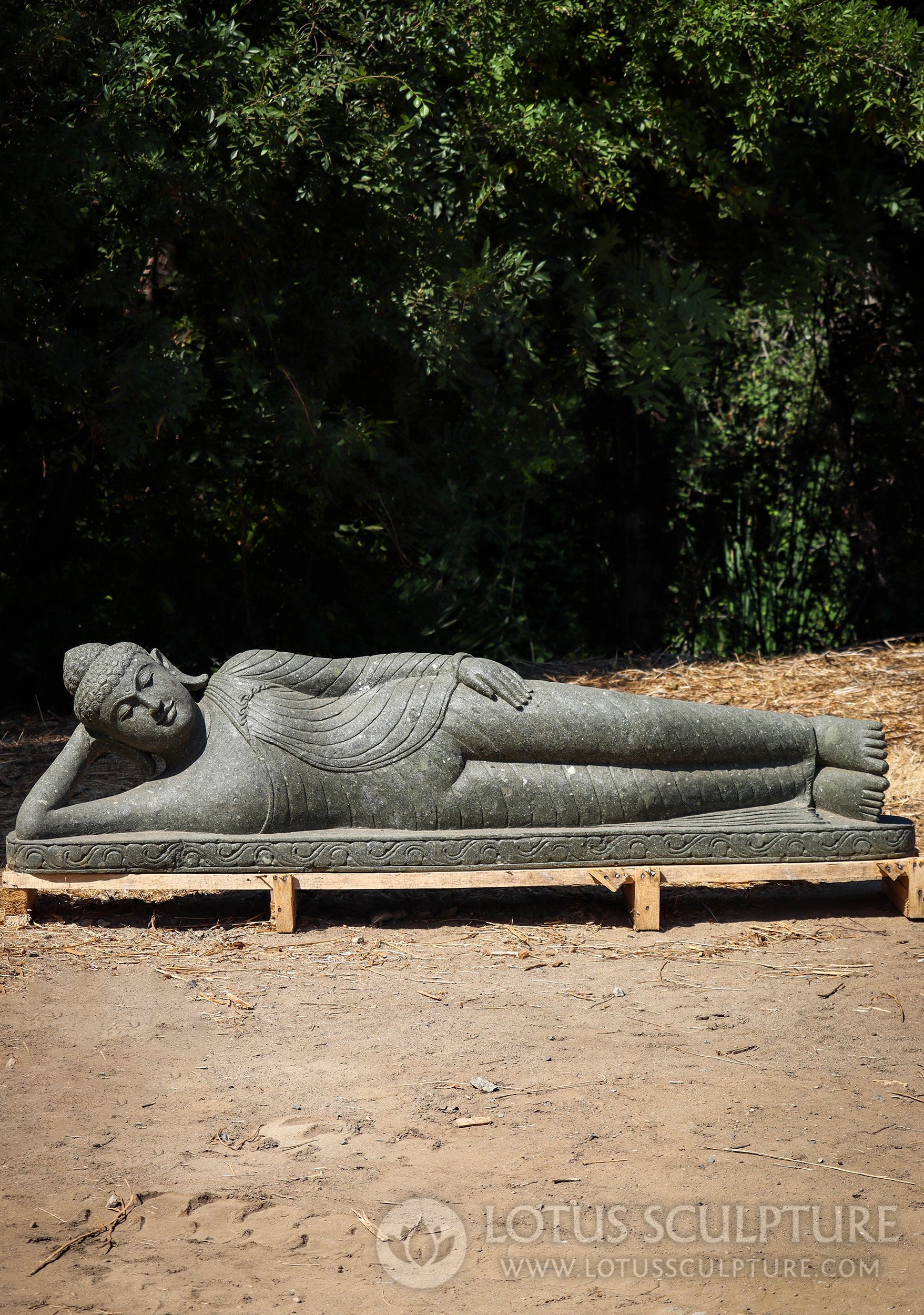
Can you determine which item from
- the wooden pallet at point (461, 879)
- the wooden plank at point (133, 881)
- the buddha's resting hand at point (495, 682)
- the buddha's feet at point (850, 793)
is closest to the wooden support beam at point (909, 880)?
the wooden pallet at point (461, 879)

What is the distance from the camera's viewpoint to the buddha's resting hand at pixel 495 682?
12.7ft

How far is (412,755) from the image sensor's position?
3.86 meters

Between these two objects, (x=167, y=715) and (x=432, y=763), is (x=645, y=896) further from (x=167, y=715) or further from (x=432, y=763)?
(x=167, y=715)

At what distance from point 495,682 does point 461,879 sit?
628mm

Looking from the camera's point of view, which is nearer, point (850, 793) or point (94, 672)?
point (94, 672)

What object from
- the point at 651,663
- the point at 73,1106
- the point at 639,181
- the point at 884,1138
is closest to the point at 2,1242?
the point at 73,1106

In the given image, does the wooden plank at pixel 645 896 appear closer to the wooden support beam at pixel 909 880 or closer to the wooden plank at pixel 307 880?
the wooden plank at pixel 307 880

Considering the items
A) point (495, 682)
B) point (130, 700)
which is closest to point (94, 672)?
point (130, 700)

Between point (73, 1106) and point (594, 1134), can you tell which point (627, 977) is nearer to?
point (594, 1134)

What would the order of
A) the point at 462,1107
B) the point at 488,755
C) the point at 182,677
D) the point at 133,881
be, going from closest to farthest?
1. the point at 462,1107
2. the point at 133,881
3. the point at 488,755
4. the point at 182,677

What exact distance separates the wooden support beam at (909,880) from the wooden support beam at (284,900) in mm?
1866

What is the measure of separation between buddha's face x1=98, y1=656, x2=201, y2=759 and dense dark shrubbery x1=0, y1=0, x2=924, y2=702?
7.57ft

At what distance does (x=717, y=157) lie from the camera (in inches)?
255

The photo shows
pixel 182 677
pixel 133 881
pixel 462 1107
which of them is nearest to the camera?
pixel 462 1107
